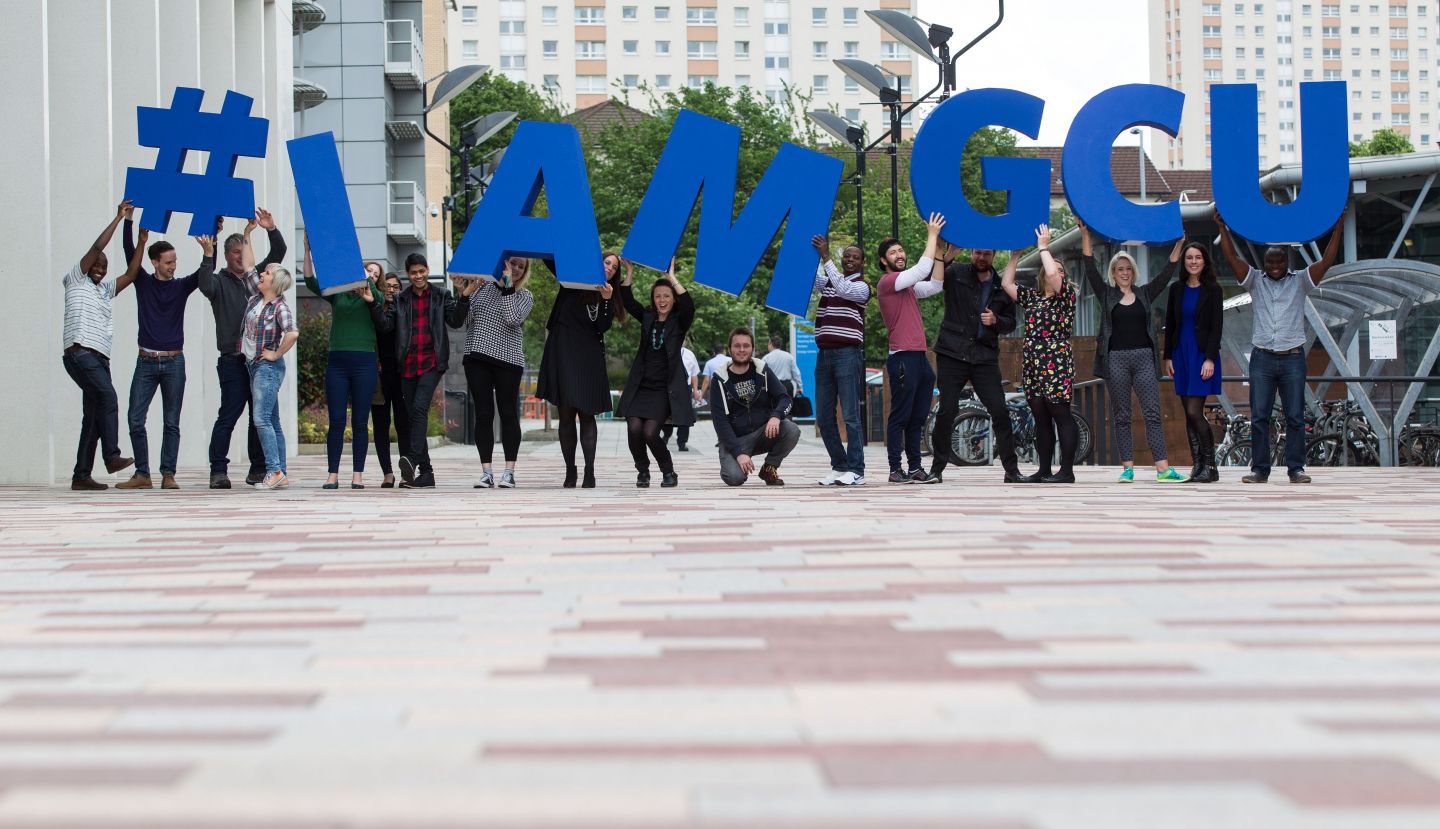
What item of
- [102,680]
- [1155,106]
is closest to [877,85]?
[1155,106]

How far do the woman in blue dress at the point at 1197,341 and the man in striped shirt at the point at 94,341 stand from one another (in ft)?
25.4

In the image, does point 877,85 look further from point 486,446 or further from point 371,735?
point 371,735

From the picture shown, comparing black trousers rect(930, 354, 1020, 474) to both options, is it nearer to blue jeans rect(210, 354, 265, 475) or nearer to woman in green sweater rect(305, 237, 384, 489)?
woman in green sweater rect(305, 237, 384, 489)

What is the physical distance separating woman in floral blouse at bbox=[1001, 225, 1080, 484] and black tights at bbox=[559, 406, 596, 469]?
3198 mm

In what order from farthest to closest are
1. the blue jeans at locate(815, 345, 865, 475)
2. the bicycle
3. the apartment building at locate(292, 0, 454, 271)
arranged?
the apartment building at locate(292, 0, 454, 271), the bicycle, the blue jeans at locate(815, 345, 865, 475)

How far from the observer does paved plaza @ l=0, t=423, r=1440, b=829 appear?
2.87m

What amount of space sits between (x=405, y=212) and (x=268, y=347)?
36226mm

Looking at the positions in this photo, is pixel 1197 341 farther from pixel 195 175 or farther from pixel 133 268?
pixel 133 268

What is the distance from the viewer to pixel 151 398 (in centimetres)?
1291

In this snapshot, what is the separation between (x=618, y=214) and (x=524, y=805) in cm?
5965

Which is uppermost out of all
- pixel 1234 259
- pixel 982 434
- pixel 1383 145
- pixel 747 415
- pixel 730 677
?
pixel 1383 145

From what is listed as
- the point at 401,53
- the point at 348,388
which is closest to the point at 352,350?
the point at 348,388

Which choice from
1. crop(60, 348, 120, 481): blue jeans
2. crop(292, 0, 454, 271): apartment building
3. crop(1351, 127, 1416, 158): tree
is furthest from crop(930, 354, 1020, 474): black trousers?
crop(1351, 127, 1416, 158): tree

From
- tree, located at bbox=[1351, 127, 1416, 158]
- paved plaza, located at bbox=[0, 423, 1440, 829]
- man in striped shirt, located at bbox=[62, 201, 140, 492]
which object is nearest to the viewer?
paved plaza, located at bbox=[0, 423, 1440, 829]
